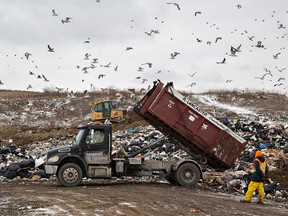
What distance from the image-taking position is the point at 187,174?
11.3 meters

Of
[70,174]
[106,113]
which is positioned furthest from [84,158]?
[106,113]

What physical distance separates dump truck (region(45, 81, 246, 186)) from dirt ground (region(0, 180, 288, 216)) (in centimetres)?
119

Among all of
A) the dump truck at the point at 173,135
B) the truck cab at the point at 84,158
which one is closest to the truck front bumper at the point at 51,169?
the truck cab at the point at 84,158

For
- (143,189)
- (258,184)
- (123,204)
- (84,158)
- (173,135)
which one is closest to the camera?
(123,204)

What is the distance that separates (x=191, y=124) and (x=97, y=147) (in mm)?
2642

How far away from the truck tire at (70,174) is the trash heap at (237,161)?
1.31 m

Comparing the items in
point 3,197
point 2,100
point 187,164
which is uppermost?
point 2,100

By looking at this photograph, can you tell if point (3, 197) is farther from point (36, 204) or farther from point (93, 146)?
point (93, 146)

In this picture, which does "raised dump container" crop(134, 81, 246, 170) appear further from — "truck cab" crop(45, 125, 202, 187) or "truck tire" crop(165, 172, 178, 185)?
"truck tire" crop(165, 172, 178, 185)

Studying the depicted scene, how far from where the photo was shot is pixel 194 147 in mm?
11477

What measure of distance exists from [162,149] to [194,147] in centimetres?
353

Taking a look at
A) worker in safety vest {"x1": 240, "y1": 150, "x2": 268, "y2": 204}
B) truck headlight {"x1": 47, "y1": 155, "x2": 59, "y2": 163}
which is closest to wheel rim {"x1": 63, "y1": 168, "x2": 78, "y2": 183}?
truck headlight {"x1": 47, "y1": 155, "x2": 59, "y2": 163}

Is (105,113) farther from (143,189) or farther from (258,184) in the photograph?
(258,184)

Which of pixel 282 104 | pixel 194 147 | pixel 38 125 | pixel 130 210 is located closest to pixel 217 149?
pixel 194 147
